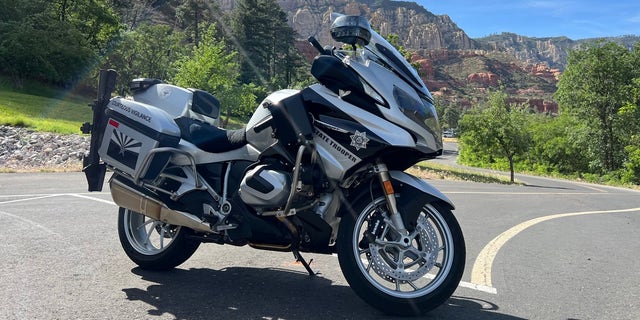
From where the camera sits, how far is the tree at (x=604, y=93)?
166 feet

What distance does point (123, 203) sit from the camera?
4.07 m

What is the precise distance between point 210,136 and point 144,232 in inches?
51.3

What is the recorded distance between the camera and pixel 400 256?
10.9ft

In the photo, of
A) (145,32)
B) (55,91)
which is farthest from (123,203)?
(145,32)

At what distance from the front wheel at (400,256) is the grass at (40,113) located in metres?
27.0

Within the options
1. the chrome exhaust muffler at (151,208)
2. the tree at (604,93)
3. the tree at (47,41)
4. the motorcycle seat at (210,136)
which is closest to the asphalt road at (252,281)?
the chrome exhaust muffler at (151,208)

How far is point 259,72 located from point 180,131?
237 feet

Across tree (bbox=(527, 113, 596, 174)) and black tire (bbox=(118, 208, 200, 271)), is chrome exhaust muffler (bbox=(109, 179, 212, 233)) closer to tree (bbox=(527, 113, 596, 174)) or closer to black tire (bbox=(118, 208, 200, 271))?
black tire (bbox=(118, 208, 200, 271))

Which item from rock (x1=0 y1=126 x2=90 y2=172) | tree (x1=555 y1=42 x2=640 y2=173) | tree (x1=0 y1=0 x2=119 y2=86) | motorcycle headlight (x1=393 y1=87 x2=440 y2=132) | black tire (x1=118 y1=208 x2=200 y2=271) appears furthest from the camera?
tree (x1=555 y1=42 x2=640 y2=173)

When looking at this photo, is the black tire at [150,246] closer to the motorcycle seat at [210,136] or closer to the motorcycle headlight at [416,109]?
the motorcycle seat at [210,136]

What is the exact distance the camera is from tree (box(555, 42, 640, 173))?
5066 centimetres

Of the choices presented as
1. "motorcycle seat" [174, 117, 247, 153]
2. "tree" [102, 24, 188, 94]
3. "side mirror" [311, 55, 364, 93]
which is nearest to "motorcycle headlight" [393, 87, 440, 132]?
"side mirror" [311, 55, 364, 93]

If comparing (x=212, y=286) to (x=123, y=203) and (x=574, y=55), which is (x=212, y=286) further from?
(x=574, y=55)

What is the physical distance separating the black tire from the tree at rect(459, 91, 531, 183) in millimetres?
36915
